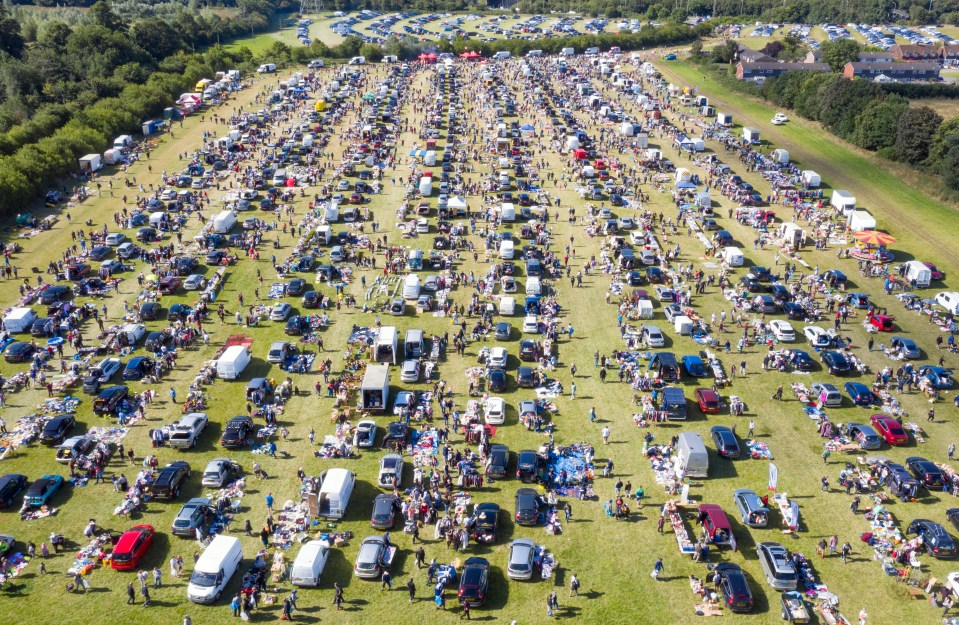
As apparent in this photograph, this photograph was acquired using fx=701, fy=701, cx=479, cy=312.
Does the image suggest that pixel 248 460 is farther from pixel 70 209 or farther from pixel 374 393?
pixel 70 209

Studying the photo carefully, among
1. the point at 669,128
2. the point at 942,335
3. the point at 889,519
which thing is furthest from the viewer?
the point at 669,128

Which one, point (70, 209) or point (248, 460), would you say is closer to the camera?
point (248, 460)

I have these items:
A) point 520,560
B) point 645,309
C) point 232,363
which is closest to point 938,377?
point 645,309

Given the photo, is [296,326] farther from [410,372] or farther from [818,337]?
[818,337]

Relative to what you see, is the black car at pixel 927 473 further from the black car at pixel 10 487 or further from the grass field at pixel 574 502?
the black car at pixel 10 487

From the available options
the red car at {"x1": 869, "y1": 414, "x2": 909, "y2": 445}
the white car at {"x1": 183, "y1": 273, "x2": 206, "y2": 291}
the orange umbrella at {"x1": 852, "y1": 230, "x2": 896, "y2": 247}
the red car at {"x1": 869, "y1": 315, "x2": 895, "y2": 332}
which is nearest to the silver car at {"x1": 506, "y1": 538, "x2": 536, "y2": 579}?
the red car at {"x1": 869, "y1": 414, "x2": 909, "y2": 445}

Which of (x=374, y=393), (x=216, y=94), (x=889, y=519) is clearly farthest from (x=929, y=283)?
(x=216, y=94)
